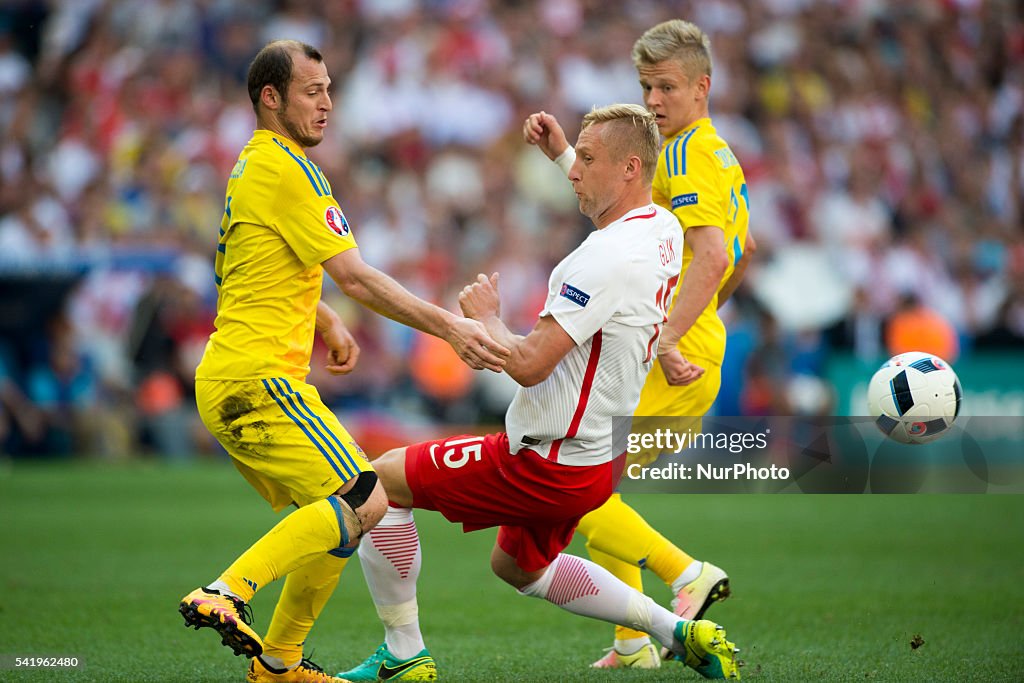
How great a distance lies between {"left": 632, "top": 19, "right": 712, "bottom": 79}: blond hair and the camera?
638cm

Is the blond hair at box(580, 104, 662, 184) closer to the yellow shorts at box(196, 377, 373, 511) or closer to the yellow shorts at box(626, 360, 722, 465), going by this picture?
the yellow shorts at box(626, 360, 722, 465)

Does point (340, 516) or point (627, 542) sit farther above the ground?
point (627, 542)

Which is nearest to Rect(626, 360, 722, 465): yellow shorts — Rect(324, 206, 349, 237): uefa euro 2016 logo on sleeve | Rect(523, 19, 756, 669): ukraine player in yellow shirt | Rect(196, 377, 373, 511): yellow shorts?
Rect(523, 19, 756, 669): ukraine player in yellow shirt

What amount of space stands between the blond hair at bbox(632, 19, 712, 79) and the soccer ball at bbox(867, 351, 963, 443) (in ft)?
5.76

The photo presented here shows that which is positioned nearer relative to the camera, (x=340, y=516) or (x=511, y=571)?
(x=340, y=516)

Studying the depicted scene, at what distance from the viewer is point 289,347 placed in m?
5.44

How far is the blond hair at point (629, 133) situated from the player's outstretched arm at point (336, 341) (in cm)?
162

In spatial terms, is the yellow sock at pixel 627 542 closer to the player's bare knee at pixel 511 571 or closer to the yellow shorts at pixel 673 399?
the yellow shorts at pixel 673 399

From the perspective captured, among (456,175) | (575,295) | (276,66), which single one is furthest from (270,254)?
(456,175)

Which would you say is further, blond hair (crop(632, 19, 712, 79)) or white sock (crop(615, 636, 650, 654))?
blond hair (crop(632, 19, 712, 79))

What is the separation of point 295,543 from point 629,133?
2108 millimetres

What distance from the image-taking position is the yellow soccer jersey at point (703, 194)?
626cm

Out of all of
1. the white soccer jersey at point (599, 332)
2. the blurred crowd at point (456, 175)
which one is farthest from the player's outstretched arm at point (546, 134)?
the blurred crowd at point (456, 175)

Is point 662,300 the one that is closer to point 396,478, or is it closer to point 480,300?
point 480,300
